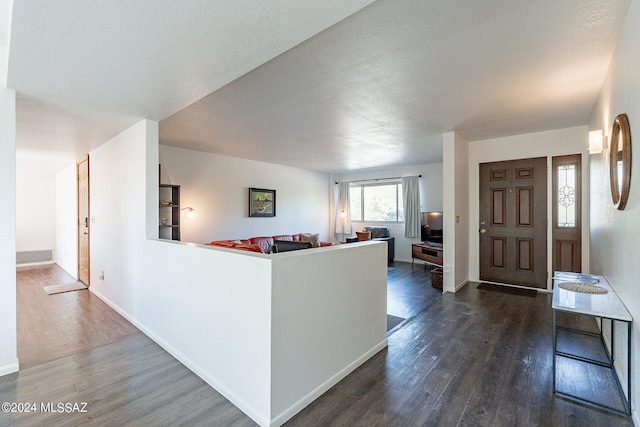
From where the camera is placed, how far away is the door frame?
4.20m

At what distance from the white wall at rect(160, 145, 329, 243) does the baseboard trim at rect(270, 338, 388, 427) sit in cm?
438

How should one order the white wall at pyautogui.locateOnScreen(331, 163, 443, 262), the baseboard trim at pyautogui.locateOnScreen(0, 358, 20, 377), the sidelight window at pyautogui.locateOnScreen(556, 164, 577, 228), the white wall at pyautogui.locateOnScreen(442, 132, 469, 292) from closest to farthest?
the baseboard trim at pyautogui.locateOnScreen(0, 358, 20, 377), the sidelight window at pyautogui.locateOnScreen(556, 164, 577, 228), the white wall at pyautogui.locateOnScreen(442, 132, 469, 292), the white wall at pyautogui.locateOnScreen(331, 163, 443, 262)

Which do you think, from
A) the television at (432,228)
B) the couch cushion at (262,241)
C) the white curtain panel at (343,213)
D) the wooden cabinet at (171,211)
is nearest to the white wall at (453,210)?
the television at (432,228)

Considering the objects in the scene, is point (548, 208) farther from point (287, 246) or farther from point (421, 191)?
point (287, 246)

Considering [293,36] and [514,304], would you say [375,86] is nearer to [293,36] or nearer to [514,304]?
[293,36]

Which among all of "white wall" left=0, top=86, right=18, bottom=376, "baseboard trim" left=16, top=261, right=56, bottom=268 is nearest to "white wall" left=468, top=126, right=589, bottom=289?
"white wall" left=0, top=86, right=18, bottom=376

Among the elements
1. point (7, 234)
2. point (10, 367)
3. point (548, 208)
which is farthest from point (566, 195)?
point (10, 367)

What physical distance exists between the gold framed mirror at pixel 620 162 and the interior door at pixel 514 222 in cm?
263

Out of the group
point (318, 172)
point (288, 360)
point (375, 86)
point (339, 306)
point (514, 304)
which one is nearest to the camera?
point (288, 360)

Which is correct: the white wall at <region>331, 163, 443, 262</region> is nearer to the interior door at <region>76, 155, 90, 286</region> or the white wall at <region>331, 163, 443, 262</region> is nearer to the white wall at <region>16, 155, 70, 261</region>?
the interior door at <region>76, 155, 90, 286</region>

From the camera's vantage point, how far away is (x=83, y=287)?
15.7ft

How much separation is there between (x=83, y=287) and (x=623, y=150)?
6716 millimetres

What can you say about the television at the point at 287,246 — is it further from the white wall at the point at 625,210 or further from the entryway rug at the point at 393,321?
the white wall at the point at 625,210

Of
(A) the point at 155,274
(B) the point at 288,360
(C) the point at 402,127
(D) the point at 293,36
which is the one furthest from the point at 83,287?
(C) the point at 402,127
